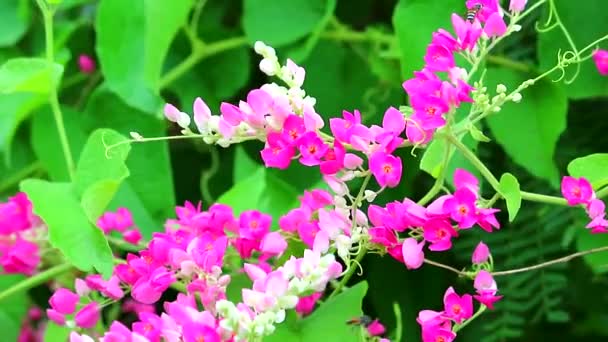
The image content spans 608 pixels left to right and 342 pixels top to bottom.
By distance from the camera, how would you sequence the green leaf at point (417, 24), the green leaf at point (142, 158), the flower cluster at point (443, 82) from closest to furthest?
the flower cluster at point (443, 82), the green leaf at point (417, 24), the green leaf at point (142, 158)

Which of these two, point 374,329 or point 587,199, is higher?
point 587,199

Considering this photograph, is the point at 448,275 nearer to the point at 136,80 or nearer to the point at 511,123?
the point at 511,123

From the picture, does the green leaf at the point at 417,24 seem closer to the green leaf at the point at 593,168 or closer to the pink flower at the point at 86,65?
the green leaf at the point at 593,168

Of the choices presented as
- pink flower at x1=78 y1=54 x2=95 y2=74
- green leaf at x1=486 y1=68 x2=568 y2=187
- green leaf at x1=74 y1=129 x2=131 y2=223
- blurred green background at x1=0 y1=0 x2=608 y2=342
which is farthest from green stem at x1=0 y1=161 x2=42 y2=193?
green leaf at x1=486 y1=68 x2=568 y2=187

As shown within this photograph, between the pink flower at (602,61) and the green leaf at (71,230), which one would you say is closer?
the green leaf at (71,230)

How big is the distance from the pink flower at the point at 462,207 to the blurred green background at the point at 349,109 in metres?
0.17

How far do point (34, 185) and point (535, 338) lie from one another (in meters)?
0.58

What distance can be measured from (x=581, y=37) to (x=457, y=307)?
308 mm

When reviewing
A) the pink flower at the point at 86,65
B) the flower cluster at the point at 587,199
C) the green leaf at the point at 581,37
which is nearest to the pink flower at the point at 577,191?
the flower cluster at the point at 587,199

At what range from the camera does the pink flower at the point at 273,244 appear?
1.95 ft

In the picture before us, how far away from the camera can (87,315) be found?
0.63m

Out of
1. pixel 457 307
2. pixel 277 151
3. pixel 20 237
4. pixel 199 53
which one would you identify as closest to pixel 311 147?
pixel 277 151

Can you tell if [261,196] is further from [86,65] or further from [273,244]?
[86,65]

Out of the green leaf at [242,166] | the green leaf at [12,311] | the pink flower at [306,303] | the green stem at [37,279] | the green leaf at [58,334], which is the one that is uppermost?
the green leaf at [242,166]
